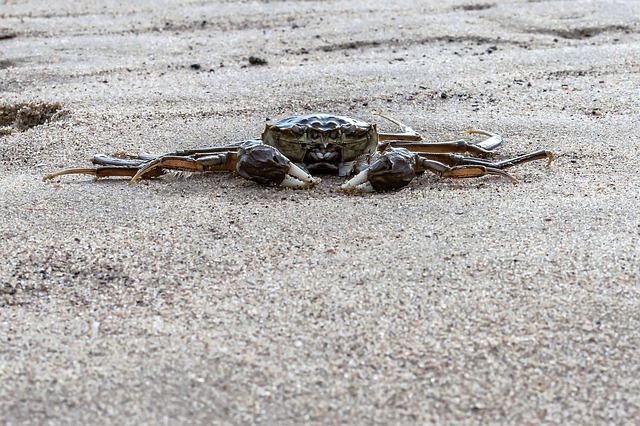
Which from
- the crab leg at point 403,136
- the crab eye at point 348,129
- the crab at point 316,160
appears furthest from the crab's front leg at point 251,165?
the crab leg at point 403,136

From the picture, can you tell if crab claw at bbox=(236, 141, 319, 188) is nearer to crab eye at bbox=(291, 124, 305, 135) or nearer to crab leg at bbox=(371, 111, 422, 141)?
crab eye at bbox=(291, 124, 305, 135)

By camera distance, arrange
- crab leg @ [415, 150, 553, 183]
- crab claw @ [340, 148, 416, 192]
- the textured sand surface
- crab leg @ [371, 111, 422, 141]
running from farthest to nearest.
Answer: crab leg @ [371, 111, 422, 141]
crab leg @ [415, 150, 553, 183]
crab claw @ [340, 148, 416, 192]
the textured sand surface

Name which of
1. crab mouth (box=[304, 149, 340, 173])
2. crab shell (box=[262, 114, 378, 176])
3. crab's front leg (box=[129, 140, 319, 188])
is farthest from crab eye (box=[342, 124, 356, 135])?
crab's front leg (box=[129, 140, 319, 188])

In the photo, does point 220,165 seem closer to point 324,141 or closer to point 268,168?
point 268,168

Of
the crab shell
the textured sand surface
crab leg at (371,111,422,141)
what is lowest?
the textured sand surface

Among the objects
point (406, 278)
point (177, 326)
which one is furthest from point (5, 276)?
point (406, 278)

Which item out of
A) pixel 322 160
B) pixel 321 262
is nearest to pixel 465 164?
pixel 322 160

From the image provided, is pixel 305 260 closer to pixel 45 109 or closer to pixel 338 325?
pixel 338 325

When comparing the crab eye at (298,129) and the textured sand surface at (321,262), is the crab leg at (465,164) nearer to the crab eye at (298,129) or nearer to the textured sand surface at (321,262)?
the textured sand surface at (321,262)
